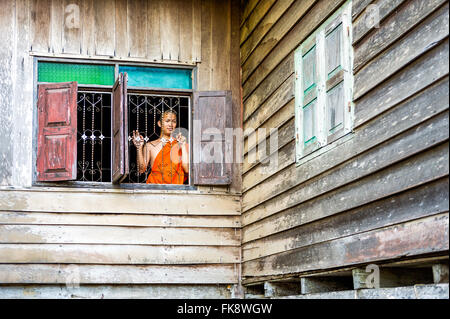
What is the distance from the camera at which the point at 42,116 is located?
742 centimetres

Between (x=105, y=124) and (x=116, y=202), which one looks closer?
(x=116, y=202)

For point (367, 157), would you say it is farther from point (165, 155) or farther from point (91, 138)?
point (91, 138)

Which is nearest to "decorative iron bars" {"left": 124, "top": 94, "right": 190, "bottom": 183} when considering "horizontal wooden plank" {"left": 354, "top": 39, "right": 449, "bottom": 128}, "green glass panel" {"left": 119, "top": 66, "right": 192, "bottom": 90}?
"green glass panel" {"left": 119, "top": 66, "right": 192, "bottom": 90}

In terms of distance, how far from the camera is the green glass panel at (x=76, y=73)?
7.63 meters

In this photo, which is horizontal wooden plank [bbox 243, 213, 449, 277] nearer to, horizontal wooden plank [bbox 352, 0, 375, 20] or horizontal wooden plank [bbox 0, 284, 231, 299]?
horizontal wooden plank [bbox 0, 284, 231, 299]

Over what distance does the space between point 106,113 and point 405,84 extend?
4.67 m

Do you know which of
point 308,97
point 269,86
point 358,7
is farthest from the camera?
point 269,86

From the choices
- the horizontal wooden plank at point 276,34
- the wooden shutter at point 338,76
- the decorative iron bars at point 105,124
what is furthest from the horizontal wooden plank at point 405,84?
the decorative iron bars at point 105,124

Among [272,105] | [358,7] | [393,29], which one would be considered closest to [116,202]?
[272,105]

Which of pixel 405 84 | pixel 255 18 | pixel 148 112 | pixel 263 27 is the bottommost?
pixel 405 84

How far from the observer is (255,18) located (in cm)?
749

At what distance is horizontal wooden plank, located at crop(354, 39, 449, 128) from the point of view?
384 centimetres
